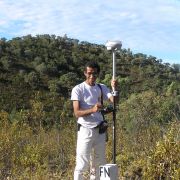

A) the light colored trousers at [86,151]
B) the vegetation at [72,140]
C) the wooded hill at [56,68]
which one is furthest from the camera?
the wooded hill at [56,68]

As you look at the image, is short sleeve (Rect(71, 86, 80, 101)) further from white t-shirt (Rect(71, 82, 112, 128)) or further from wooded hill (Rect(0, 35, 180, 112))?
wooded hill (Rect(0, 35, 180, 112))

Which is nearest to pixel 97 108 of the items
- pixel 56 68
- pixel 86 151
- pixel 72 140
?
pixel 86 151

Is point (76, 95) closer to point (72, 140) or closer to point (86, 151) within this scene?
point (86, 151)

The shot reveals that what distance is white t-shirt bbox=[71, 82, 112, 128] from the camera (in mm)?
5426

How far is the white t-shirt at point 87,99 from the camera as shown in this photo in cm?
543

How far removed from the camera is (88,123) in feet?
17.8

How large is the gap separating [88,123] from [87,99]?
0.84ft

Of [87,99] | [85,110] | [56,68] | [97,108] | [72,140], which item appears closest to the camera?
[97,108]

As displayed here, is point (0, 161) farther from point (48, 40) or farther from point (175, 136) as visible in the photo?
point (48, 40)

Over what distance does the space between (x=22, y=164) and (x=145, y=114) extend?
197cm

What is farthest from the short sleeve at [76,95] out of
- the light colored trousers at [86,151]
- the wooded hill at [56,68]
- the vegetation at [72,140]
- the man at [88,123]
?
the wooded hill at [56,68]

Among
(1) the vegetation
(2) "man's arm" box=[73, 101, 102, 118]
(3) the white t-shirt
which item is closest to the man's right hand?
(2) "man's arm" box=[73, 101, 102, 118]

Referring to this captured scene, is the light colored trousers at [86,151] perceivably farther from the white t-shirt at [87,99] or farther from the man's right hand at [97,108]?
the man's right hand at [97,108]

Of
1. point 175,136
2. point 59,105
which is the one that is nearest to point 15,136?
point 175,136
